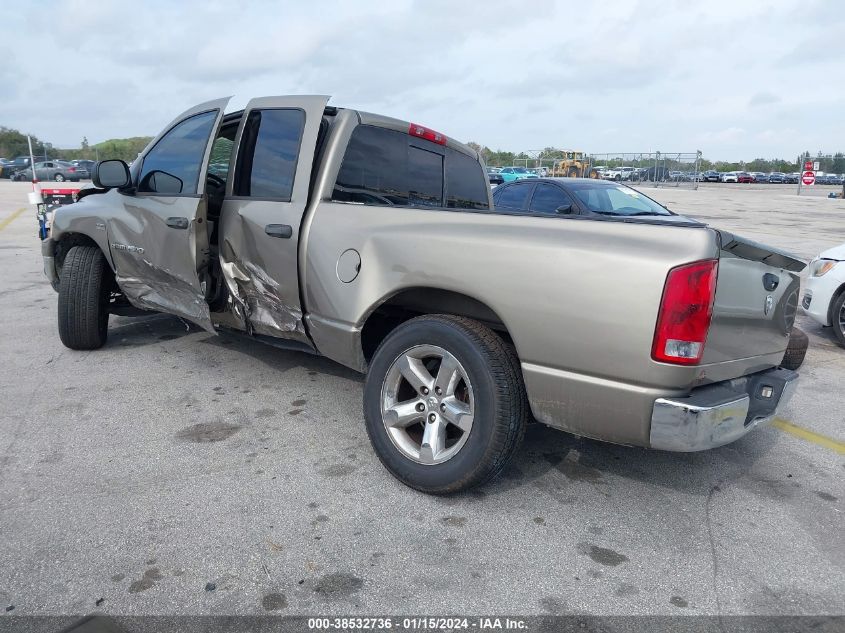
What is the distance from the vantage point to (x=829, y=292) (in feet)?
19.6

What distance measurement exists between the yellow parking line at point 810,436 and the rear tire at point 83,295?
5021 millimetres

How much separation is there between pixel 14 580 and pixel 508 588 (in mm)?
1867

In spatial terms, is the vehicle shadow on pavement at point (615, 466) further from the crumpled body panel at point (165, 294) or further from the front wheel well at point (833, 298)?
the front wheel well at point (833, 298)

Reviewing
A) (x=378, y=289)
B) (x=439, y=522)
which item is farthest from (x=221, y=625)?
(x=378, y=289)

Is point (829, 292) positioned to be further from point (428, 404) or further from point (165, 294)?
point (165, 294)

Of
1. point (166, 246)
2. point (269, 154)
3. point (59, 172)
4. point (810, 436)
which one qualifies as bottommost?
point (810, 436)

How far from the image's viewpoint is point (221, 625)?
7.16 ft

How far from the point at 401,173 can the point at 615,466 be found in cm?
224

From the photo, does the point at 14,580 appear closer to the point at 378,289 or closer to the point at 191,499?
the point at 191,499

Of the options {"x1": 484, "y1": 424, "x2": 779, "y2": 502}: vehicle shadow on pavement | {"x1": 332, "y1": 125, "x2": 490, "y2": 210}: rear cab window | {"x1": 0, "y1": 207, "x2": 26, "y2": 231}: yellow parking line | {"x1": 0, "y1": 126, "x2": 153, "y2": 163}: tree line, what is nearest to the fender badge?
{"x1": 332, "y1": 125, "x2": 490, "y2": 210}: rear cab window

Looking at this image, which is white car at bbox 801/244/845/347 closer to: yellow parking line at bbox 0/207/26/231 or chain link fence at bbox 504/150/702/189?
yellow parking line at bbox 0/207/26/231

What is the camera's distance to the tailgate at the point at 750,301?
2551 mm

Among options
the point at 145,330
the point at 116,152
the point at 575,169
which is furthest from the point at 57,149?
the point at 145,330

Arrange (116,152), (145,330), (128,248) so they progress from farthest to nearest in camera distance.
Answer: (116,152)
(145,330)
(128,248)
